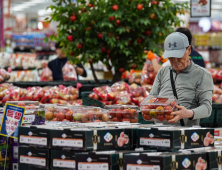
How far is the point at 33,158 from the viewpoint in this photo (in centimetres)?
234

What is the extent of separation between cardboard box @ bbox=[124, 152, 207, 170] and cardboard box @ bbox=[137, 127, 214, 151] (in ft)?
0.46

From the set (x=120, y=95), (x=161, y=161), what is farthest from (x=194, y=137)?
(x=120, y=95)

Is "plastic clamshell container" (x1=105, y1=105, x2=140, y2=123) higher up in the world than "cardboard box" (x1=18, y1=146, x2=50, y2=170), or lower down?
higher up

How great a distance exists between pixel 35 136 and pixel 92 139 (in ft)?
1.27

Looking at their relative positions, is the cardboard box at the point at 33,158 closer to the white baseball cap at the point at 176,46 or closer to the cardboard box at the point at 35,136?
the cardboard box at the point at 35,136

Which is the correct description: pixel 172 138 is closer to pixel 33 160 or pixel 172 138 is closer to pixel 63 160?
pixel 63 160

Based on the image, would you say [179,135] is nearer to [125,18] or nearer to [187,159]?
[187,159]

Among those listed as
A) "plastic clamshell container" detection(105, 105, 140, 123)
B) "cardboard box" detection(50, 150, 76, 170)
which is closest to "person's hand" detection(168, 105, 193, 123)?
"plastic clamshell container" detection(105, 105, 140, 123)

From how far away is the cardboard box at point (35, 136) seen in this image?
228cm

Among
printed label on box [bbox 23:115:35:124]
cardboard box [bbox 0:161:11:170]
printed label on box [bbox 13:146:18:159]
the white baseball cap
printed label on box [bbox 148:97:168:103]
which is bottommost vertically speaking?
cardboard box [bbox 0:161:11:170]

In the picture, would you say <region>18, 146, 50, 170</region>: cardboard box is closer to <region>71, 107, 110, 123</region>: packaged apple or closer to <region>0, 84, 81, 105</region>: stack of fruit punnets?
<region>71, 107, 110, 123</region>: packaged apple

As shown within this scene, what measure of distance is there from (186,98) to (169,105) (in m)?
0.31

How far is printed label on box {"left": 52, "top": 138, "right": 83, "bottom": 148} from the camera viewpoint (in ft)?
7.08

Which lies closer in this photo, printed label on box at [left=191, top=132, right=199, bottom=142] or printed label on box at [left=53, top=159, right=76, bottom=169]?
printed label on box at [left=53, top=159, right=76, bottom=169]
